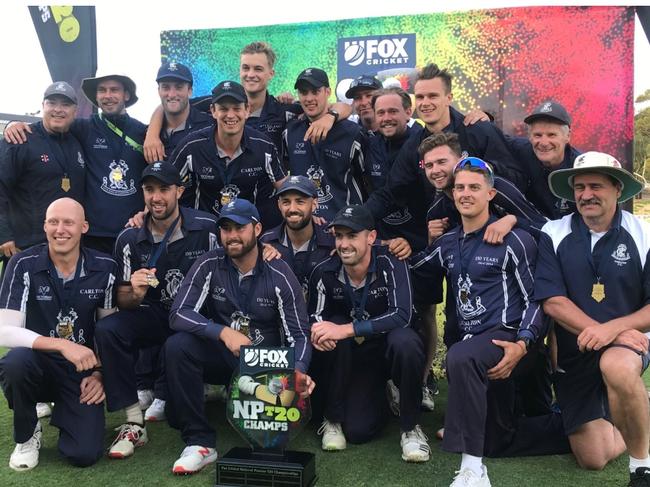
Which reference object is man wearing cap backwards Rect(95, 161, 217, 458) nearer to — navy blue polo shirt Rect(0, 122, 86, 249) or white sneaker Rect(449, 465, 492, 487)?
navy blue polo shirt Rect(0, 122, 86, 249)

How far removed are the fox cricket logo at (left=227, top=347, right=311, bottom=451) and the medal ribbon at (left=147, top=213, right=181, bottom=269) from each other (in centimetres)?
133

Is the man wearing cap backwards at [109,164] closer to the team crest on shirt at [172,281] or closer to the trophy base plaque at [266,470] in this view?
the team crest on shirt at [172,281]

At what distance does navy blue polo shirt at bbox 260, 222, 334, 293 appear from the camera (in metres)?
4.36

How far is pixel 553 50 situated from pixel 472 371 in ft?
30.0

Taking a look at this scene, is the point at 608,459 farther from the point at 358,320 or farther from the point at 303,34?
the point at 303,34

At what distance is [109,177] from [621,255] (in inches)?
155

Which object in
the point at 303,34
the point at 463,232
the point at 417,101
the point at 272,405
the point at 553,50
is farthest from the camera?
the point at 303,34

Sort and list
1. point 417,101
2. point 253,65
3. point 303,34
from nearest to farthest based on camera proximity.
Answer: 1. point 417,101
2. point 253,65
3. point 303,34

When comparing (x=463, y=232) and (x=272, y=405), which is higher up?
(x=463, y=232)

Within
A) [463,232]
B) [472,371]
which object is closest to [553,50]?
[463,232]

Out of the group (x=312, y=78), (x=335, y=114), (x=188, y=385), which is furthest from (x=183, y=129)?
(x=188, y=385)

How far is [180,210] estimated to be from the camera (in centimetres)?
449

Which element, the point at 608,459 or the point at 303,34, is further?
the point at 303,34

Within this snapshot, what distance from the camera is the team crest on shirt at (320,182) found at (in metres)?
5.04
